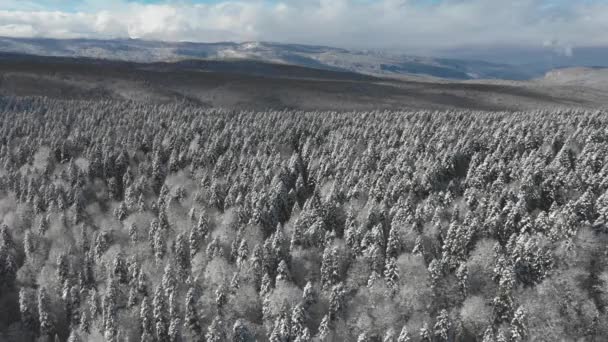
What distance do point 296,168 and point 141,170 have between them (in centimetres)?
5363

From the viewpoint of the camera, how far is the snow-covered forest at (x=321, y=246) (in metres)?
74.5

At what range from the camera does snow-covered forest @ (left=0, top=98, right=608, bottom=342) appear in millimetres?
74500

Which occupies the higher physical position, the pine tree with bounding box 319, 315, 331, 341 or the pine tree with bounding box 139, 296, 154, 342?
the pine tree with bounding box 319, 315, 331, 341

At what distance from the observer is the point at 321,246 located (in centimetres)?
9512

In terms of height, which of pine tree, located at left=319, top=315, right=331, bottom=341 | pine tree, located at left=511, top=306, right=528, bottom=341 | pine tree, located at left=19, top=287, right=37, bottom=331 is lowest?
pine tree, located at left=19, top=287, right=37, bottom=331

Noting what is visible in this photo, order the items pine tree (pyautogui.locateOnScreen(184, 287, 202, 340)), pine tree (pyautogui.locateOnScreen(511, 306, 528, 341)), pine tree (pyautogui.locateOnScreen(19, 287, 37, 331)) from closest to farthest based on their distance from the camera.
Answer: pine tree (pyautogui.locateOnScreen(511, 306, 528, 341))
pine tree (pyautogui.locateOnScreen(184, 287, 202, 340))
pine tree (pyautogui.locateOnScreen(19, 287, 37, 331))

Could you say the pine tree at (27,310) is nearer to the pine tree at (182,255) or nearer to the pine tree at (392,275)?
the pine tree at (182,255)

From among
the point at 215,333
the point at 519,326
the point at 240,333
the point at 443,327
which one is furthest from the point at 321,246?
the point at 519,326

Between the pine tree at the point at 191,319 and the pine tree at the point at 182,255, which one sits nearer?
the pine tree at the point at 191,319

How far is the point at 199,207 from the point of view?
119 metres

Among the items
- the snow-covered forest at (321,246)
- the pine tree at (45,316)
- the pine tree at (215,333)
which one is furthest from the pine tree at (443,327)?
the pine tree at (45,316)

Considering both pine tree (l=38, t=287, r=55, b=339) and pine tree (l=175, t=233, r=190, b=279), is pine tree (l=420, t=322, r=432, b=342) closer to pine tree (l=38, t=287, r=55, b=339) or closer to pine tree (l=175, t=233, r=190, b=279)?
pine tree (l=175, t=233, r=190, b=279)

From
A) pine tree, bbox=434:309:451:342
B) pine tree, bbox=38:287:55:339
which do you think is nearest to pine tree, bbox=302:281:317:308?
pine tree, bbox=434:309:451:342

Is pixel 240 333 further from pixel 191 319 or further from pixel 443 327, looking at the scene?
pixel 443 327
